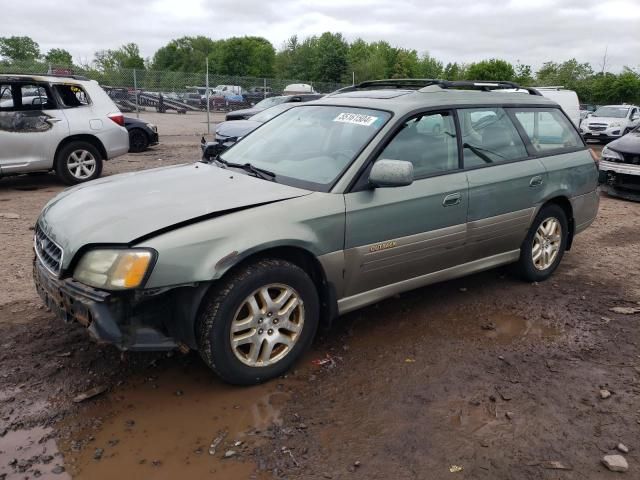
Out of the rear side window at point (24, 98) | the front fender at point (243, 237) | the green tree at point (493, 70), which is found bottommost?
the front fender at point (243, 237)

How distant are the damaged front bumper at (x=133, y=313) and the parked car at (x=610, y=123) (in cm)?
1984

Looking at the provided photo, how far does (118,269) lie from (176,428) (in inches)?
34.6

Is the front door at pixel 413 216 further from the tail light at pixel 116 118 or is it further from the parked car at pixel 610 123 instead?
the parked car at pixel 610 123

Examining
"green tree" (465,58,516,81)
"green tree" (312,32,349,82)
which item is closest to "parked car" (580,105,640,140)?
"green tree" (465,58,516,81)

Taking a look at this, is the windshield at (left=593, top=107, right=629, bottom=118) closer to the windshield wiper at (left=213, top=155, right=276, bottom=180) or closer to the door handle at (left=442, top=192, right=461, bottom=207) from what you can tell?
the door handle at (left=442, top=192, right=461, bottom=207)

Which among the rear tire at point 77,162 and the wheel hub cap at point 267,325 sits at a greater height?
the rear tire at point 77,162

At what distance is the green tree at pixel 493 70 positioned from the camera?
45.8m

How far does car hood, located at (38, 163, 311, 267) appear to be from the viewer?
291 cm

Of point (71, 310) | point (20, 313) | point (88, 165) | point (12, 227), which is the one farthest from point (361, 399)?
point (88, 165)

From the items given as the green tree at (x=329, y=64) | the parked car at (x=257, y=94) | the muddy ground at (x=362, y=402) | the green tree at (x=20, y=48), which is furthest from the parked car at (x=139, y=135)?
the green tree at (x=20, y=48)

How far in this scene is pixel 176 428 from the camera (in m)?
2.86

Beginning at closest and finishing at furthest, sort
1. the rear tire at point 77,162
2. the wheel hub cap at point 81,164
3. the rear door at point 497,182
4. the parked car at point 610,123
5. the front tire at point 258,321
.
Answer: the front tire at point 258,321 < the rear door at point 497,182 < the rear tire at point 77,162 < the wheel hub cap at point 81,164 < the parked car at point 610,123

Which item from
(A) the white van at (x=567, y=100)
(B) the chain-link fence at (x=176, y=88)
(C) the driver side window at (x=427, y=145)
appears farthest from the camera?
(B) the chain-link fence at (x=176, y=88)

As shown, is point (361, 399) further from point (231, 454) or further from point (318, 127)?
point (318, 127)
